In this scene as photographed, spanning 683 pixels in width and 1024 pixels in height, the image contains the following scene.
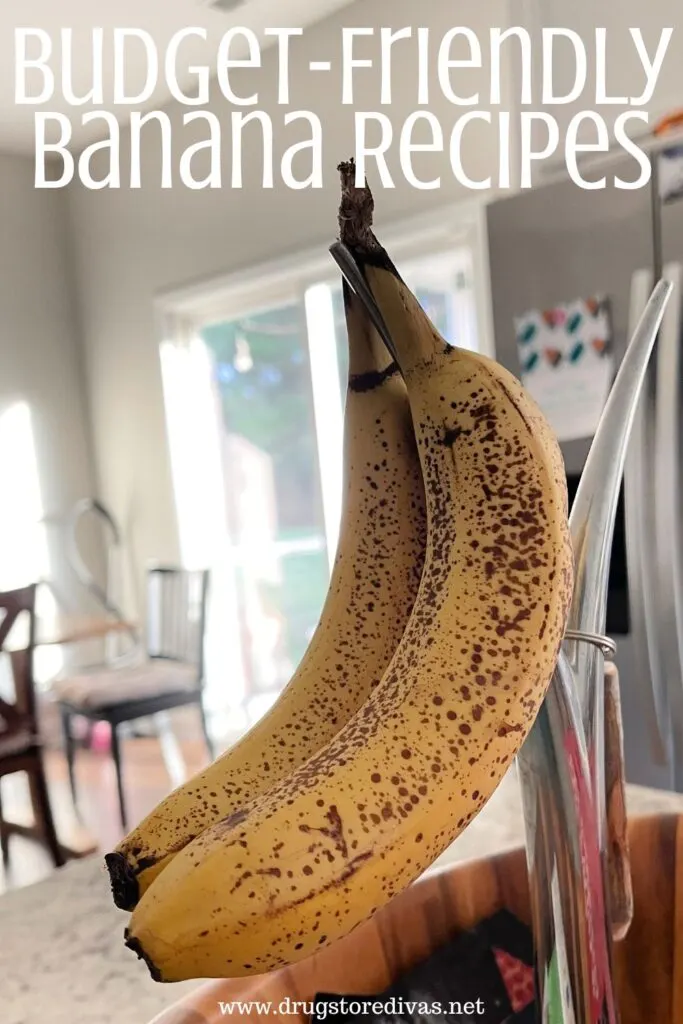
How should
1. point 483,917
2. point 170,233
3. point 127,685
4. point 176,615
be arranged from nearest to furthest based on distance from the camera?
point 483,917, point 127,685, point 176,615, point 170,233

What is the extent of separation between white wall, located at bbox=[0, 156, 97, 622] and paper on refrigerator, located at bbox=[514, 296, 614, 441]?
281cm

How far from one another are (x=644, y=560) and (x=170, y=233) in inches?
103

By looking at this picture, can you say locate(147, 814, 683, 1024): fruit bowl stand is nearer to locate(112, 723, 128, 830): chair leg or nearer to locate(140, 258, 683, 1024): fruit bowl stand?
locate(140, 258, 683, 1024): fruit bowl stand

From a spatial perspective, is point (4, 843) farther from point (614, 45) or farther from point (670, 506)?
point (614, 45)

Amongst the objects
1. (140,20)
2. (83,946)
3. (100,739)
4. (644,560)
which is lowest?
(100,739)

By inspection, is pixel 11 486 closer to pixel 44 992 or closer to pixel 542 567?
pixel 44 992

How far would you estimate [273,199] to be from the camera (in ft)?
9.98

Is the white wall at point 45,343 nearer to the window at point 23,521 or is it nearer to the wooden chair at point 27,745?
the window at point 23,521

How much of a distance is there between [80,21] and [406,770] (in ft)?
10.3

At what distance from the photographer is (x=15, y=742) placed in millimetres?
2379

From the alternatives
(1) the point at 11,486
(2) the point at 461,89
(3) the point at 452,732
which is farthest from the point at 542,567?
(1) the point at 11,486

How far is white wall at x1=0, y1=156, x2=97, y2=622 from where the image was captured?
3.82m

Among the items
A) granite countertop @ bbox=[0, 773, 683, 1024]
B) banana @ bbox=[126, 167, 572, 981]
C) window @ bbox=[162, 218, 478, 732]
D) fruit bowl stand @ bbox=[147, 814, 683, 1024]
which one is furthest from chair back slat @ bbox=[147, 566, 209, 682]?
banana @ bbox=[126, 167, 572, 981]

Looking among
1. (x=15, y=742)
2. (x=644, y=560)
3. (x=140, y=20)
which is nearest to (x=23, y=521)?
(x=15, y=742)
